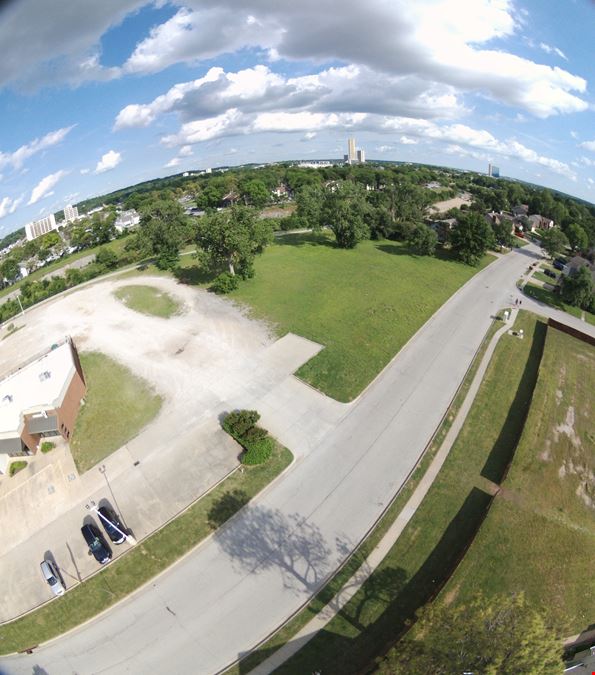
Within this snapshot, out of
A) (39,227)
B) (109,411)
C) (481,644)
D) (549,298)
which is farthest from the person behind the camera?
(39,227)

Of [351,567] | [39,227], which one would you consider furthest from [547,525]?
[39,227]

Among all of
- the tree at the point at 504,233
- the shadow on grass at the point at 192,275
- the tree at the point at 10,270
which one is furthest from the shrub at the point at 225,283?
the tree at the point at 10,270

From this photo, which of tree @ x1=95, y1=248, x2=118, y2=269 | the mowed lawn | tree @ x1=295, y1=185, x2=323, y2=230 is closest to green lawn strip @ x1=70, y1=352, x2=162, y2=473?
the mowed lawn

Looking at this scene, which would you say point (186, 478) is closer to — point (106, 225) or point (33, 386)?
point (33, 386)

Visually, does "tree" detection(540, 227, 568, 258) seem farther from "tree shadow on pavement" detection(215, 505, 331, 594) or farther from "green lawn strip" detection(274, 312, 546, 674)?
"tree shadow on pavement" detection(215, 505, 331, 594)

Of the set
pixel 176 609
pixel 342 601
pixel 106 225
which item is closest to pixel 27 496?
pixel 176 609

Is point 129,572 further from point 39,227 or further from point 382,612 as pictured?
point 39,227

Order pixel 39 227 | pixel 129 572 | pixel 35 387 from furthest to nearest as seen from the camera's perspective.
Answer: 1. pixel 39 227
2. pixel 35 387
3. pixel 129 572

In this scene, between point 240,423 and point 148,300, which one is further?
point 148,300
